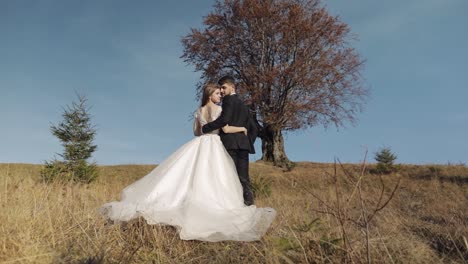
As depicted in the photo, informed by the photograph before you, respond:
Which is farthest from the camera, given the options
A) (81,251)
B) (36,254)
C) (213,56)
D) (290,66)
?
(213,56)

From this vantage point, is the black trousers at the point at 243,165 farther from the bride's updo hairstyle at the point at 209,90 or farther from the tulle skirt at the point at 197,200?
the bride's updo hairstyle at the point at 209,90

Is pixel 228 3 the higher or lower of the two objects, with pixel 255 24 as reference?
higher

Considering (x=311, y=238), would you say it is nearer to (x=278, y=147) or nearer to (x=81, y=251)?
(x=81, y=251)

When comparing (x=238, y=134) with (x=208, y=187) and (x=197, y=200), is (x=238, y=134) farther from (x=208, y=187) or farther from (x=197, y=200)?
(x=197, y=200)

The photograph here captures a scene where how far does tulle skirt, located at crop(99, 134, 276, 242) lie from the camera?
5.04m

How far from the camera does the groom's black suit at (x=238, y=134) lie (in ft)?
20.6

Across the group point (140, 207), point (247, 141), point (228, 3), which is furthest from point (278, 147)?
point (140, 207)

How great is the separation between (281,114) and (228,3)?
795cm

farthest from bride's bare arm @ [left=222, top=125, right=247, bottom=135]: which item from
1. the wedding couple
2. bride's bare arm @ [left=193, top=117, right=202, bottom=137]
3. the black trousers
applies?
bride's bare arm @ [left=193, top=117, right=202, bottom=137]

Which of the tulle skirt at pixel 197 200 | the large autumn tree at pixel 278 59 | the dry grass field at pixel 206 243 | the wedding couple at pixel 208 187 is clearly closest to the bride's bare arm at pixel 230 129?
the wedding couple at pixel 208 187

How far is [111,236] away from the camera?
207 inches

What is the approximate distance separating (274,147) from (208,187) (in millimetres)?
19417

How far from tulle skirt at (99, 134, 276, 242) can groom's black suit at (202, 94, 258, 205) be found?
225mm

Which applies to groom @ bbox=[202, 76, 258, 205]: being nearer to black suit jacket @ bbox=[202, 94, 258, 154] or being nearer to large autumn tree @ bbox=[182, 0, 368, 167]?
black suit jacket @ bbox=[202, 94, 258, 154]
